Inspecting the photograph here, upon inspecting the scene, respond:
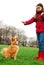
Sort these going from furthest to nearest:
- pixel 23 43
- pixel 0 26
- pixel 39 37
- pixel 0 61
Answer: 1. pixel 0 26
2. pixel 23 43
3. pixel 39 37
4. pixel 0 61

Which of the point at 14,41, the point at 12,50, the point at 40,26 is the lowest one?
the point at 12,50

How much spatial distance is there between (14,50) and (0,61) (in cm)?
40

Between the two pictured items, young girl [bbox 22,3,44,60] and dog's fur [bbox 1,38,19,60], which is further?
young girl [bbox 22,3,44,60]

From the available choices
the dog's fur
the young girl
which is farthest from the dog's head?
the young girl

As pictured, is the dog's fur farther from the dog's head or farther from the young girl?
the young girl

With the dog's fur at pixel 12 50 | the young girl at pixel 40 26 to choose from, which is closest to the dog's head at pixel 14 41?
the dog's fur at pixel 12 50

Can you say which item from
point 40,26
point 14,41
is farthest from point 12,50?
point 40,26

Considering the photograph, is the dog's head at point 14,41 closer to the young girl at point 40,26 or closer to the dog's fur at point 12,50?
the dog's fur at point 12,50

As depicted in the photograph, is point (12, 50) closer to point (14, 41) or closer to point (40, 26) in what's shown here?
point (14, 41)

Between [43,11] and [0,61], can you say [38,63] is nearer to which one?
[0,61]

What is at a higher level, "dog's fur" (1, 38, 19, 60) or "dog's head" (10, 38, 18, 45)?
"dog's head" (10, 38, 18, 45)

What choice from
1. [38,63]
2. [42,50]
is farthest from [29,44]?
[38,63]

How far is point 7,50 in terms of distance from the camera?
4.77 meters

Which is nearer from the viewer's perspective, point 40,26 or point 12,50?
point 12,50
